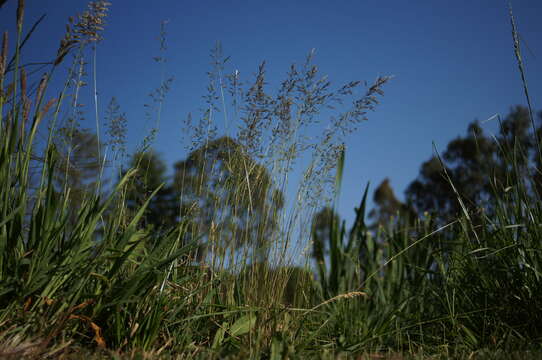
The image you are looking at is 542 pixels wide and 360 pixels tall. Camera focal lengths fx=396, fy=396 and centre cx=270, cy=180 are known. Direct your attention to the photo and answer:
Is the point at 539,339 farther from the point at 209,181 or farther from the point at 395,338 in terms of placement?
the point at 209,181

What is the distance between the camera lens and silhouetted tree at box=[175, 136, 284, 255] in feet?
6.46

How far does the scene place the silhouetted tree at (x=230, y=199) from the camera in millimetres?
1968

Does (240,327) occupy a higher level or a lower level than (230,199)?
lower

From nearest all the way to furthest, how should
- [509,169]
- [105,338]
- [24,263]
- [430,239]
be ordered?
[24,263] < [105,338] < [509,169] < [430,239]

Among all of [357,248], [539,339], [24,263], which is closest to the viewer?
[24,263]

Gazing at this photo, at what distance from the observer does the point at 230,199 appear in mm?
2129

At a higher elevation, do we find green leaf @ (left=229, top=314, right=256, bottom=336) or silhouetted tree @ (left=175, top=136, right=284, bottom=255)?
silhouetted tree @ (left=175, top=136, right=284, bottom=255)

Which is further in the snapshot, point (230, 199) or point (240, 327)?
point (230, 199)

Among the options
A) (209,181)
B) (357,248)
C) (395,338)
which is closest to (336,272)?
(357,248)

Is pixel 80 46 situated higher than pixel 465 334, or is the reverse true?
pixel 80 46

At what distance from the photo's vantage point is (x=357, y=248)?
2684 millimetres

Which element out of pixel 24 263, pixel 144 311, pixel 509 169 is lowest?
pixel 144 311

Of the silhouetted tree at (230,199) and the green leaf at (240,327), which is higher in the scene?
the silhouetted tree at (230,199)

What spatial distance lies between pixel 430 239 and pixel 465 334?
3.56 ft
